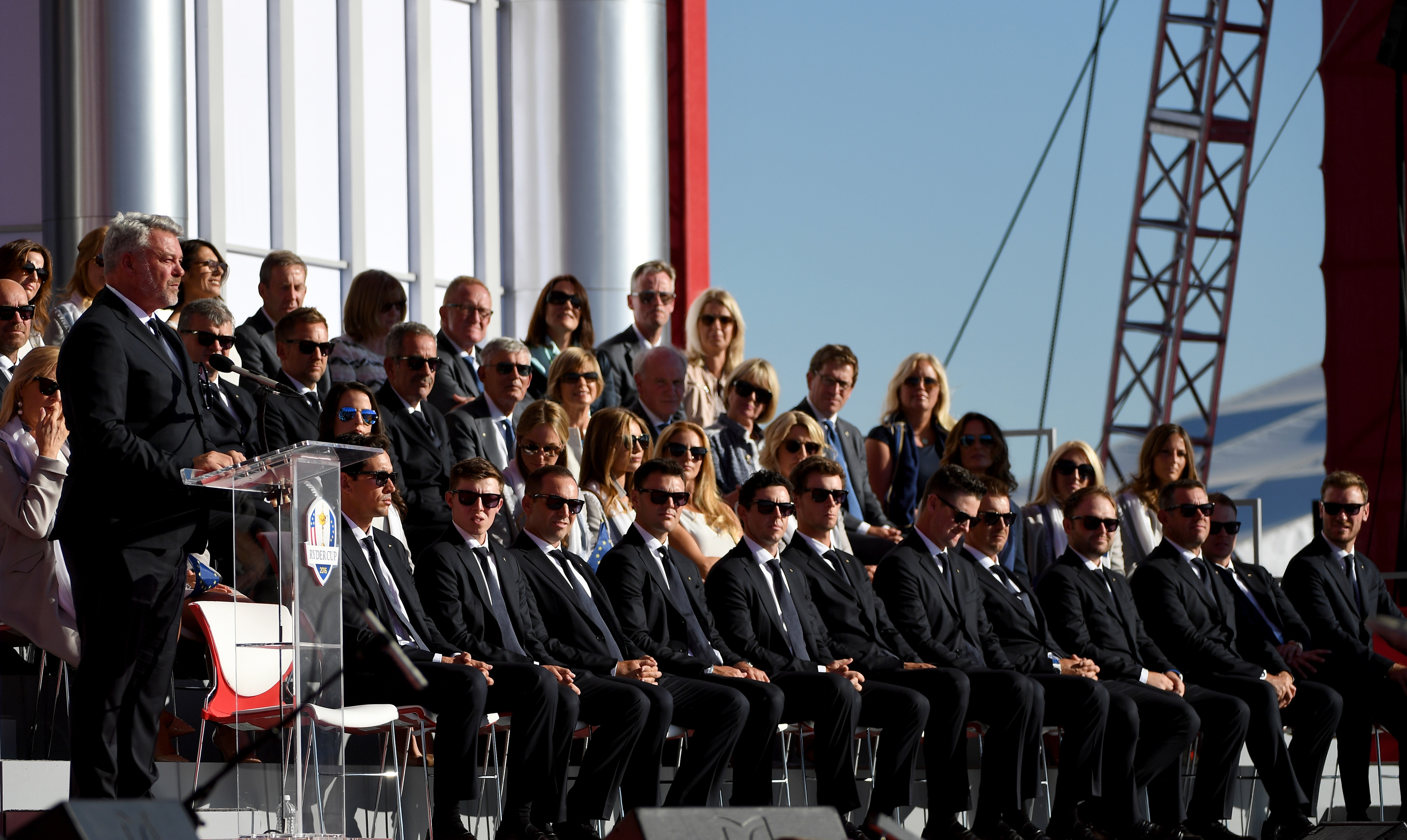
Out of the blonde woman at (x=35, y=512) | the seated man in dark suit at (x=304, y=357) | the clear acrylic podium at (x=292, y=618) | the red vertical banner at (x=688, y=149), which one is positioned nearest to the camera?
the clear acrylic podium at (x=292, y=618)

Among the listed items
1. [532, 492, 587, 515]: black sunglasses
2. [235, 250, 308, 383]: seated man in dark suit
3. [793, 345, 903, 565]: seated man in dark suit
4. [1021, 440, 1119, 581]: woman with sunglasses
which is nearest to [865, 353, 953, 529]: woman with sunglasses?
[793, 345, 903, 565]: seated man in dark suit

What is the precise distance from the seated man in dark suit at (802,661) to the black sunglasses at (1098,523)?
1.31 m

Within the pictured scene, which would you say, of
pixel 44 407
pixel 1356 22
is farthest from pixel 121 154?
pixel 1356 22

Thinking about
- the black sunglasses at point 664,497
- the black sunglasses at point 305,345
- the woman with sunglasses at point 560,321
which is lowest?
the black sunglasses at point 664,497

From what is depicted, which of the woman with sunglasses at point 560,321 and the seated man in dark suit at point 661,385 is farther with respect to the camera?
the woman with sunglasses at point 560,321

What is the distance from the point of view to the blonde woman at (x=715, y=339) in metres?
8.07

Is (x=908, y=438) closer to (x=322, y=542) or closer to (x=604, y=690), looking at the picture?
(x=604, y=690)

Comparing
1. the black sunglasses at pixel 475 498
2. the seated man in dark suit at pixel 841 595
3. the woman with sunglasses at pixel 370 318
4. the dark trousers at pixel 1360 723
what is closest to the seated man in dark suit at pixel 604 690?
the black sunglasses at pixel 475 498

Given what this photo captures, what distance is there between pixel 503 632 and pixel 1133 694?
261 cm

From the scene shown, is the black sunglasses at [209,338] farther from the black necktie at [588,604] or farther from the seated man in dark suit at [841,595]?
the seated man in dark suit at [841,595]

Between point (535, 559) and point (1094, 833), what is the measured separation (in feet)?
7.71

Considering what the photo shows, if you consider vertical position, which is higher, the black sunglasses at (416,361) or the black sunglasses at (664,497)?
the black sunglasses at (416,361)

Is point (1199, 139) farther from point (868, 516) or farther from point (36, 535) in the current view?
point (36, 535)

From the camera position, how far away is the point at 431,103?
11.2m
